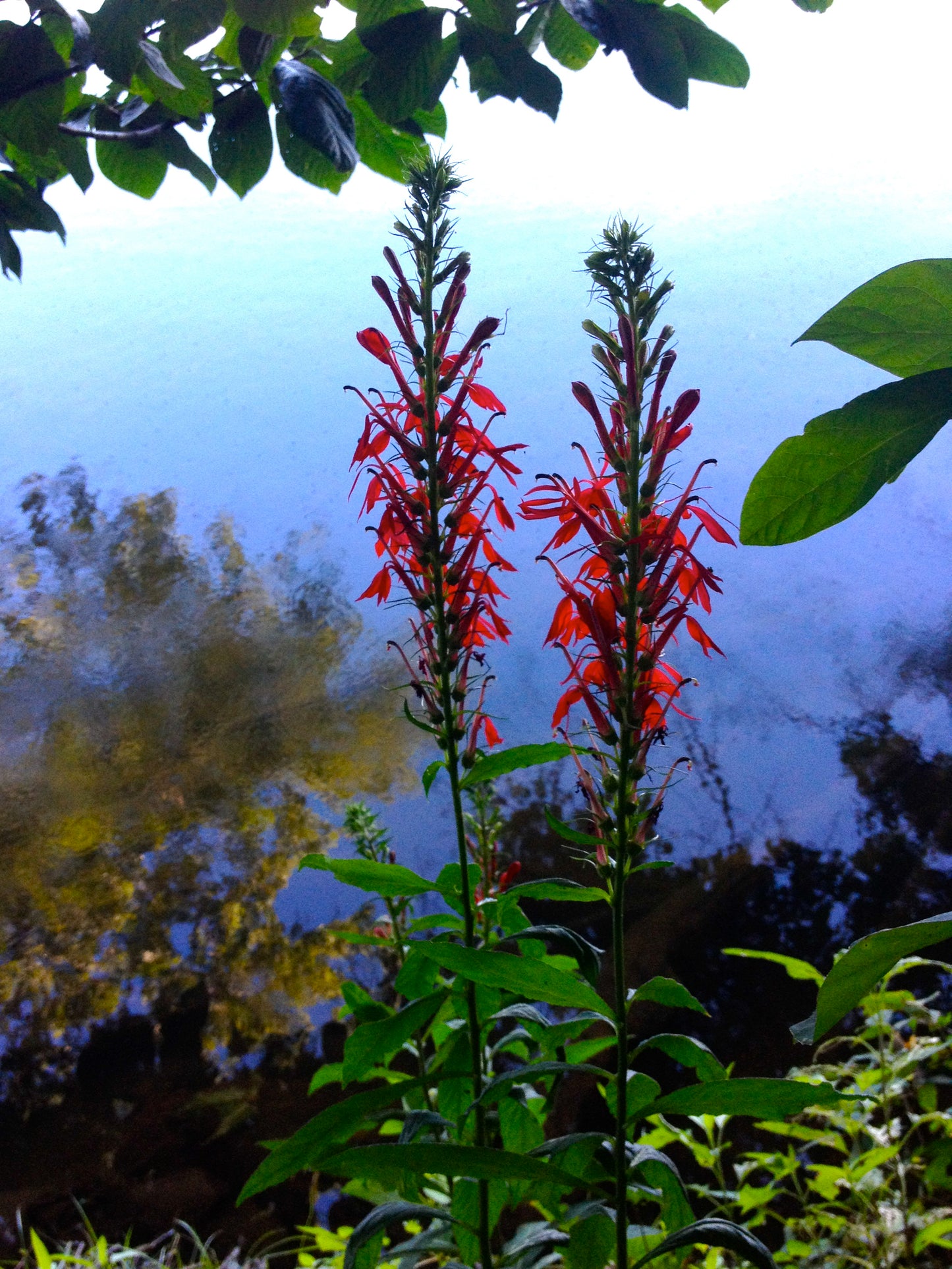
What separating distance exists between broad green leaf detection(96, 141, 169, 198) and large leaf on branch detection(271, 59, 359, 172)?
24 centimetres

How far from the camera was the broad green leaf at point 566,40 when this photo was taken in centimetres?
64

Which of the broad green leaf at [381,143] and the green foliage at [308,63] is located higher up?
the broad green leaf at [381,143]

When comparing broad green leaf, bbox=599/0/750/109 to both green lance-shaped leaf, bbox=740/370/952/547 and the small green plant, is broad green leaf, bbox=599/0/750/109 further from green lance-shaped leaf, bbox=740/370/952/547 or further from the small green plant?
the small green plant

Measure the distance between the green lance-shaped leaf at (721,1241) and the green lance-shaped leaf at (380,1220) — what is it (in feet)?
0.55

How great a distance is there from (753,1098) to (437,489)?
446 mm

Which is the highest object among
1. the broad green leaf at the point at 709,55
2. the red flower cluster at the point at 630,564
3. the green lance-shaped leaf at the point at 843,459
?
the broad green leaf at the point at 709,55

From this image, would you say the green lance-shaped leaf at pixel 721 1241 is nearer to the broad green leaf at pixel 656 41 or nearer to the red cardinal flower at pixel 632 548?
the red cardinal flower at pixel 632 548

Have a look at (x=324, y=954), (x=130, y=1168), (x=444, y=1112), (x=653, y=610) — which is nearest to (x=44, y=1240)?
(x=130, y=1168)

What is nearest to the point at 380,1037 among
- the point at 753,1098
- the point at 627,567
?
the point at 753,1098

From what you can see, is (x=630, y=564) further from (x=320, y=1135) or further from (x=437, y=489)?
(x=320, y=1135)

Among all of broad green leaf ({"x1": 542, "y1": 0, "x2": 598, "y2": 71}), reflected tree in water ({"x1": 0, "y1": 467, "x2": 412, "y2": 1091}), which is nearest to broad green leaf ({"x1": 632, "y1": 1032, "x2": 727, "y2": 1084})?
broad green leaf ({"x1": 542, "y1": 0, "x2": 598, "y2": 71})

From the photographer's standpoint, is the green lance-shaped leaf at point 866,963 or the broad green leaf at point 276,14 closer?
the green lance-shaped leaf at point 866,963

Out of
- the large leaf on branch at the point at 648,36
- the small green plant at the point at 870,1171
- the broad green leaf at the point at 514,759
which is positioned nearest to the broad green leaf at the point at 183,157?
the large leaf on branch at the point at 648,36

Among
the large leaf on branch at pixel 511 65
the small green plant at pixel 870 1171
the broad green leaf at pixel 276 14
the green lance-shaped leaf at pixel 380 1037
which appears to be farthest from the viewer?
the small green plant at pixel 870 1171
